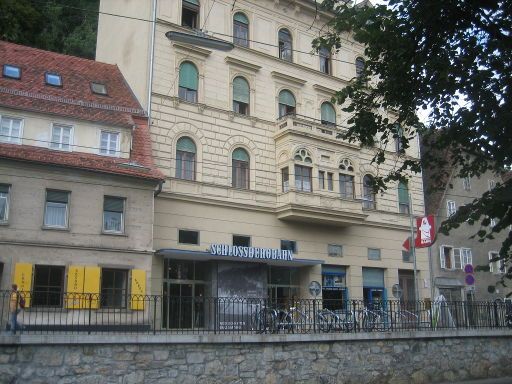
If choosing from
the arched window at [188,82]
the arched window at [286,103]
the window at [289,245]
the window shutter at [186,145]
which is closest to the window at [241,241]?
the window at [289,245]

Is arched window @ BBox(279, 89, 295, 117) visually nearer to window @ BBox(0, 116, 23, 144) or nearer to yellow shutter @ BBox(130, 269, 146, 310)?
yellow shutter @ BBox(130, 269, 146, 310)

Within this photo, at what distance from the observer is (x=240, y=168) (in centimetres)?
2964

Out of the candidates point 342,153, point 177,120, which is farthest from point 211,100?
point 342,153

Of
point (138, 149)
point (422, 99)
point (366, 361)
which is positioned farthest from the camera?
point (138, 149)

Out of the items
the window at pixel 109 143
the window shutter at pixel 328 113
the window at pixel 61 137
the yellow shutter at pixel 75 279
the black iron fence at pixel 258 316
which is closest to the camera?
the black iron fence at pixel 258 316

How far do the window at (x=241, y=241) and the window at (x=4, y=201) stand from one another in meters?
10.6

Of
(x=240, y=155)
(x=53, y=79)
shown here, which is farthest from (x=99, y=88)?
(x=240, y=155)

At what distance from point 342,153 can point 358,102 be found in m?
17.4

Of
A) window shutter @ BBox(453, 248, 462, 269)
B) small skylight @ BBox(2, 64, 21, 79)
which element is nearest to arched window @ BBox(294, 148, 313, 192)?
window shutter @ BBox(453, 248, 462, 269)

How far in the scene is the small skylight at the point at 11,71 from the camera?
993 inches

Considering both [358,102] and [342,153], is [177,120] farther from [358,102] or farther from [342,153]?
[358,102]

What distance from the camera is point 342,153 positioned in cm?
3241

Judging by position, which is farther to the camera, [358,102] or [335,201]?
[335,201]

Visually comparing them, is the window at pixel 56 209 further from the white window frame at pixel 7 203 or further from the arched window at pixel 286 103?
the arched window at pixel 286 103
